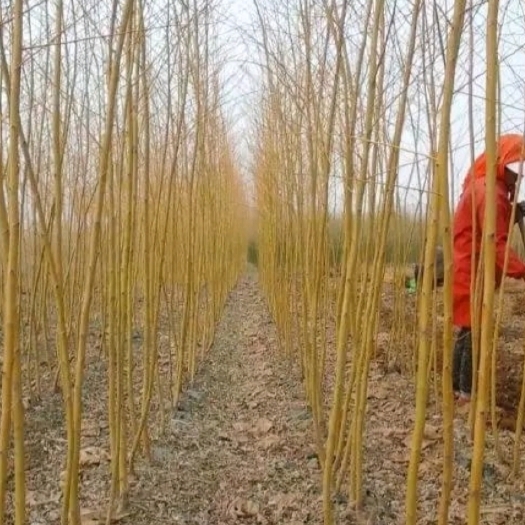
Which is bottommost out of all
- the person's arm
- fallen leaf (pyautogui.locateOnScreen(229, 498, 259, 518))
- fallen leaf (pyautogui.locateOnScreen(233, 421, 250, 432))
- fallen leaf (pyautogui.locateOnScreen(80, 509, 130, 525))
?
fallen leaf (pyautogui.locateOnScreen(229, 498, 259, 518))

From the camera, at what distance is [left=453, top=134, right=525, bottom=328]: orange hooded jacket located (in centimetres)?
255

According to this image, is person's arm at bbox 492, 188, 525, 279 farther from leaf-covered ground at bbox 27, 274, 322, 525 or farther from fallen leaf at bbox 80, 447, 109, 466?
fallen leaf at bbox 80, 447, 109, 466

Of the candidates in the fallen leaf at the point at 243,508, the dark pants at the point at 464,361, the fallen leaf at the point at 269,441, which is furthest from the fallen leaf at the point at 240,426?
the dark pants at the point at 464,361

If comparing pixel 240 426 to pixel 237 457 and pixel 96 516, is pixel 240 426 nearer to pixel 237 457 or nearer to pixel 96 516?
pixel 237 457

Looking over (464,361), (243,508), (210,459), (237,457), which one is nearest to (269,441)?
(237,457)

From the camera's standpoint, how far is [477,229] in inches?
106

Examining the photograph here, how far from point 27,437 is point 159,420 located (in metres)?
0.56

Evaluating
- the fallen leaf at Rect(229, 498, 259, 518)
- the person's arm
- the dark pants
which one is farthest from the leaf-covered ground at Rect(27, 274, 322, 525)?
the person's arm

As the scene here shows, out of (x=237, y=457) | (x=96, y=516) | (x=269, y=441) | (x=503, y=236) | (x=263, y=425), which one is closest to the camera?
(x=96, y=516)

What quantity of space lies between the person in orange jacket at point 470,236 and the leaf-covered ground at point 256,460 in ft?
0.87

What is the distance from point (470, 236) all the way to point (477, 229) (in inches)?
3.8

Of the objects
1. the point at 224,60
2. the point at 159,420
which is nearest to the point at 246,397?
the point at 159,420

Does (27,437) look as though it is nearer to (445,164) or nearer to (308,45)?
(308,45)

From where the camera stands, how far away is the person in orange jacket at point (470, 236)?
2.50 meters
